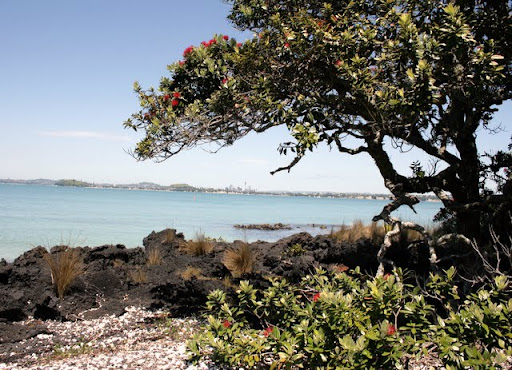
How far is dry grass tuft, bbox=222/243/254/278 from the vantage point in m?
7.68

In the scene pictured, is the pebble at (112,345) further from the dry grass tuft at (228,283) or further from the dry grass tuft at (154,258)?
the dry grass tuft at (154,258)

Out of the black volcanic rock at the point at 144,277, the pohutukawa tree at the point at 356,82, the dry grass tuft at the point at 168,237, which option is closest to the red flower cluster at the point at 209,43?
the pohutukawa tree at the point at 356,82

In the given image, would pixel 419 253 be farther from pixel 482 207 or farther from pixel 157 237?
pixel 157 237

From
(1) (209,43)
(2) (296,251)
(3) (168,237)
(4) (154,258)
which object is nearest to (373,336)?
(1) (209,43)

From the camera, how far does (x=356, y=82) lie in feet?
16.0

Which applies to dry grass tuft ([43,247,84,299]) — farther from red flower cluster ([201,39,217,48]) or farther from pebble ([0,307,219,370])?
red flower cluster ([201,39,217,48])

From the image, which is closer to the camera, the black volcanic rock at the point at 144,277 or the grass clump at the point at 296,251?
the black volcanic rock at the point at 144,277

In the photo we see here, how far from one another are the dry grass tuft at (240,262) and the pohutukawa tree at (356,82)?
6.91ft

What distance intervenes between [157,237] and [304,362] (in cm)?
854

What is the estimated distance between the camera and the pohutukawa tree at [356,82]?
4605 mm

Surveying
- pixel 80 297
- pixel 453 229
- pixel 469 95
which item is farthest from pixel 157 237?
pixel 469 95

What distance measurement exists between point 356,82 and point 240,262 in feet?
13.6

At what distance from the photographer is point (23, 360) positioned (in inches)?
180

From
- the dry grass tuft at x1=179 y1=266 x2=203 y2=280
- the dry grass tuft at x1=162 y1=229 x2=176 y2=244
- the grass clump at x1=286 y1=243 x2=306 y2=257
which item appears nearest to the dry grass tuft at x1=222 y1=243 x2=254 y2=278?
the dry grass tuft at x1=179 y1=266 x2=203 y2=280
